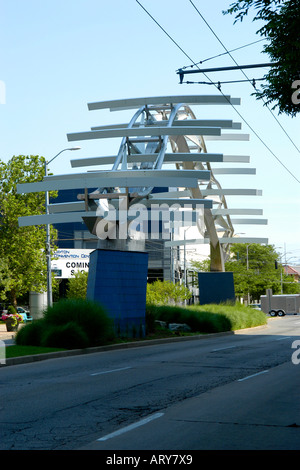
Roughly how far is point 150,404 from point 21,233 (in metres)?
33.0

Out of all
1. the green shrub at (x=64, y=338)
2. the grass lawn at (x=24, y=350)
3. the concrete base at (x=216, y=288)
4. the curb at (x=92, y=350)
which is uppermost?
the concrete base at (x=216, y=288)

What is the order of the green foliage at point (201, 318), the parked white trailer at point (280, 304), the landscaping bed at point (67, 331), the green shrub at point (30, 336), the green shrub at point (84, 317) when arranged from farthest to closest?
the parked white trailer at point (280, 304), the green foliage at point (201, 318), the green shrub at point (84, 317), the green shrub at point (30, 336), the landscaping bed at point (67, 331)

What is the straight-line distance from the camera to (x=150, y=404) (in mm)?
10383

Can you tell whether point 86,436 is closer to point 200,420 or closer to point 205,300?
point 200,420

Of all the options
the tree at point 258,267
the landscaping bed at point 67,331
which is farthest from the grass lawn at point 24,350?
the tree at point 258,267

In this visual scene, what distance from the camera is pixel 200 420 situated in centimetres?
893

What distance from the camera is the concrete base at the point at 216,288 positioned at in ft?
152

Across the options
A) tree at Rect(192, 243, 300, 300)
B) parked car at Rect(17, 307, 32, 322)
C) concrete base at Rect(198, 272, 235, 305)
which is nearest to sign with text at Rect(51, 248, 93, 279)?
parked car at Rect(17, 307, 32, 322)

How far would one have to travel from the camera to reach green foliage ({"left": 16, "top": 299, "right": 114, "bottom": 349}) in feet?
69.7

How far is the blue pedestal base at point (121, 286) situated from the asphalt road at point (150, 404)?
22.7 ft

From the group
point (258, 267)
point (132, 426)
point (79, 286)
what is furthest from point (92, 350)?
point (258, 267)

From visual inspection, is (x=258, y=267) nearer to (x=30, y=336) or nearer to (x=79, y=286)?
(x=79, y=286)

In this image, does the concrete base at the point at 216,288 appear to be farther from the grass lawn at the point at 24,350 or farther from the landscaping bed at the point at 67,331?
the grass lawn at the point at 24,350

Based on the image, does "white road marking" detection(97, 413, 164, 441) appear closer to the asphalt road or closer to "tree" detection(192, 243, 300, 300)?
the asphalt road
